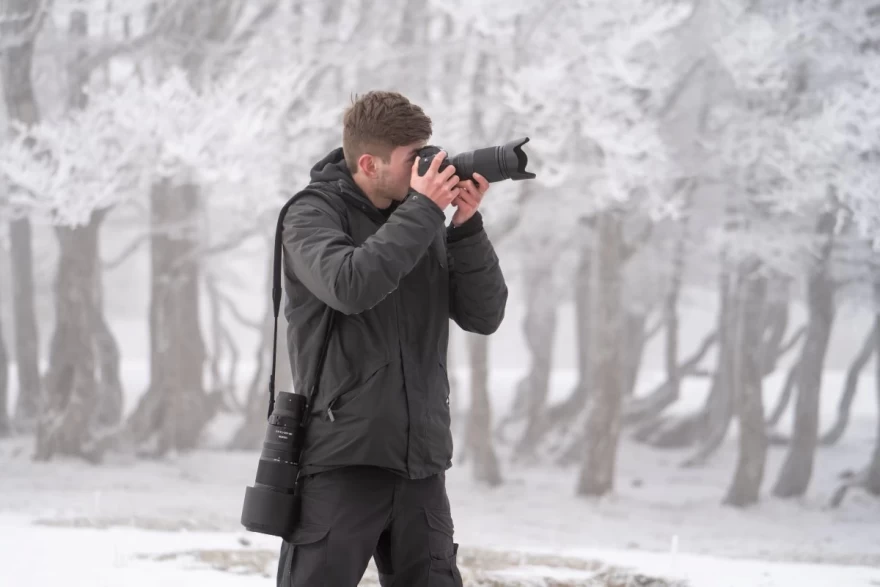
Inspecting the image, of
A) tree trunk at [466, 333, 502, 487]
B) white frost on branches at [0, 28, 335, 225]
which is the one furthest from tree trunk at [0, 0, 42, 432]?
tree trunk at [466, 333, 502, 487]

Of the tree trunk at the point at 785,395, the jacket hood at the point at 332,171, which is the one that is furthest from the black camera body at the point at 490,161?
the tree trunk at the point at 785,395

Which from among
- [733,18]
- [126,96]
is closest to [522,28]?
[733,18]

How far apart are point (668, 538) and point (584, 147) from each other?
8.77ft

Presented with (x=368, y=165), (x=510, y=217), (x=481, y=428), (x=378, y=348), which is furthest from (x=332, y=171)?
(x=481, y=428)

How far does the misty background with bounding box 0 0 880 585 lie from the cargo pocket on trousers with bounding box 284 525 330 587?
3.91m

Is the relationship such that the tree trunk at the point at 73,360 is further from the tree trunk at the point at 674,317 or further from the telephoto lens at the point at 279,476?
the telephoto lens at the point at 279,476

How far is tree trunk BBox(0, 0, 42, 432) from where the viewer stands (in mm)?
5918

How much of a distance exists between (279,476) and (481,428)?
5234 mm

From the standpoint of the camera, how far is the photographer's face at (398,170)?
150cm

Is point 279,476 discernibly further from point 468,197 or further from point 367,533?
point 468,197

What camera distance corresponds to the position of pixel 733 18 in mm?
5945

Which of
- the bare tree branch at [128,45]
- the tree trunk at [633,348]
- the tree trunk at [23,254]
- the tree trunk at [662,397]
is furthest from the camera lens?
the tree trunk at [633,348]

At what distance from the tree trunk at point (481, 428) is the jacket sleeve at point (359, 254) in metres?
5.11

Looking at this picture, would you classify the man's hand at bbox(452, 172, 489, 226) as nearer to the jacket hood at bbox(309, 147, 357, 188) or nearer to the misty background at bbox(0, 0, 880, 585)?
the jacket hood at bbox(309, 147, 357, 188)
